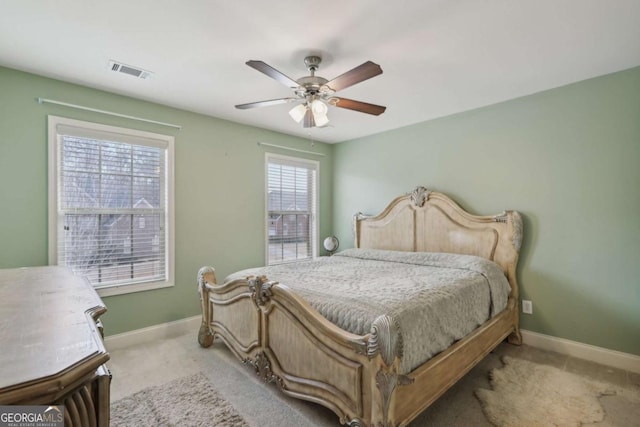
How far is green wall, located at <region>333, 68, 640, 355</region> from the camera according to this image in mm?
2529

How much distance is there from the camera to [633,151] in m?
2.49

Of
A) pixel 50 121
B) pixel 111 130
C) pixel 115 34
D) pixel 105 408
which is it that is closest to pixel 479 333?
pixel 105 408

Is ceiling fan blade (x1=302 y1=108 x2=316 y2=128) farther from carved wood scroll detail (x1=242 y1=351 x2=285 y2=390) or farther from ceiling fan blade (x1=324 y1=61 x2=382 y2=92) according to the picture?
carved wood scroll detail (x1=242 y1=351 x2=285 y2=390)

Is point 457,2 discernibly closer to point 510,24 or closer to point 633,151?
point 510,24

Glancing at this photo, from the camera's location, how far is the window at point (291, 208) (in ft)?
13.8

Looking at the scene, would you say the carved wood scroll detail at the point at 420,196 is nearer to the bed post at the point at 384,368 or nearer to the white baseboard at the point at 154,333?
the bed post at the point at 384,368

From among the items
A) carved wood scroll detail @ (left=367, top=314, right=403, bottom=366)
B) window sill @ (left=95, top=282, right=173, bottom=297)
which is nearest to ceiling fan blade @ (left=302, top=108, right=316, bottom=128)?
carved wood scroll detail @ (left=367, top=314, right=403, bottom=366)

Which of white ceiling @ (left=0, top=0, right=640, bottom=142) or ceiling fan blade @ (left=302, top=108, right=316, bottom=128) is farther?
ceiling fan blade @ (left=302, top=108, right=316, bottom=128)

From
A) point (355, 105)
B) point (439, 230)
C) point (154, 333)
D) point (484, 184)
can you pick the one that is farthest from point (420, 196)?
point (154, 333)

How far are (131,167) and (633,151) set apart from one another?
4460 mm

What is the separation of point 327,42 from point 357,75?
42 cm

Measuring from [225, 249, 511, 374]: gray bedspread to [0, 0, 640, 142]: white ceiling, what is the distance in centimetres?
169

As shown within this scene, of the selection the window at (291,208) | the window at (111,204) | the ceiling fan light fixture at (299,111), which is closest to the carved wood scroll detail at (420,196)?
the window at (291,208)

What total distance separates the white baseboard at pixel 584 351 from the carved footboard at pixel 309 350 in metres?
2.19
